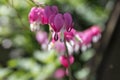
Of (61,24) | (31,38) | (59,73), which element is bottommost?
(59,73)

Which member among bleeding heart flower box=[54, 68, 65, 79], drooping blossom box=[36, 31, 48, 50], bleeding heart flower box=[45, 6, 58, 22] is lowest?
bleeding heart flower box=[54, 68, 65, 79]

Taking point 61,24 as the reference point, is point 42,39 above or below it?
below

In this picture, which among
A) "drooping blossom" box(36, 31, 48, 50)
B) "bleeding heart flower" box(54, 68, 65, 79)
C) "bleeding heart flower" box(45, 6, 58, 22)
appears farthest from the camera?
"drooping blossom" box(36, 31, 48, 50)

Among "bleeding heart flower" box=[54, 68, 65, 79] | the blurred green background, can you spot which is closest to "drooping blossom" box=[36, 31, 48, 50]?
the blurred green background

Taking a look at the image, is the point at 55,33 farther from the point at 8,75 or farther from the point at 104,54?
the point at 8,75

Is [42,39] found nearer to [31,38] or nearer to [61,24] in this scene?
[31,38]

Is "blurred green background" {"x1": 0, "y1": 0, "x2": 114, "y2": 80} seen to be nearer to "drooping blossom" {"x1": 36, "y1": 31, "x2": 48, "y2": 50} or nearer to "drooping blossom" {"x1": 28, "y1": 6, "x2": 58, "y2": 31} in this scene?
"drooping blossom" {"x1": 36, "y1": 31, "x2": 48, "y2": 50}

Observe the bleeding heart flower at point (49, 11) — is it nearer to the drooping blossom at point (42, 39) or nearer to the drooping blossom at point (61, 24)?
the drooping blossom at point (61, 24)

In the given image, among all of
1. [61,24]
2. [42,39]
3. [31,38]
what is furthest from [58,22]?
[31,38]

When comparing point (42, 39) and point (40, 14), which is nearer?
point (40, 14)
